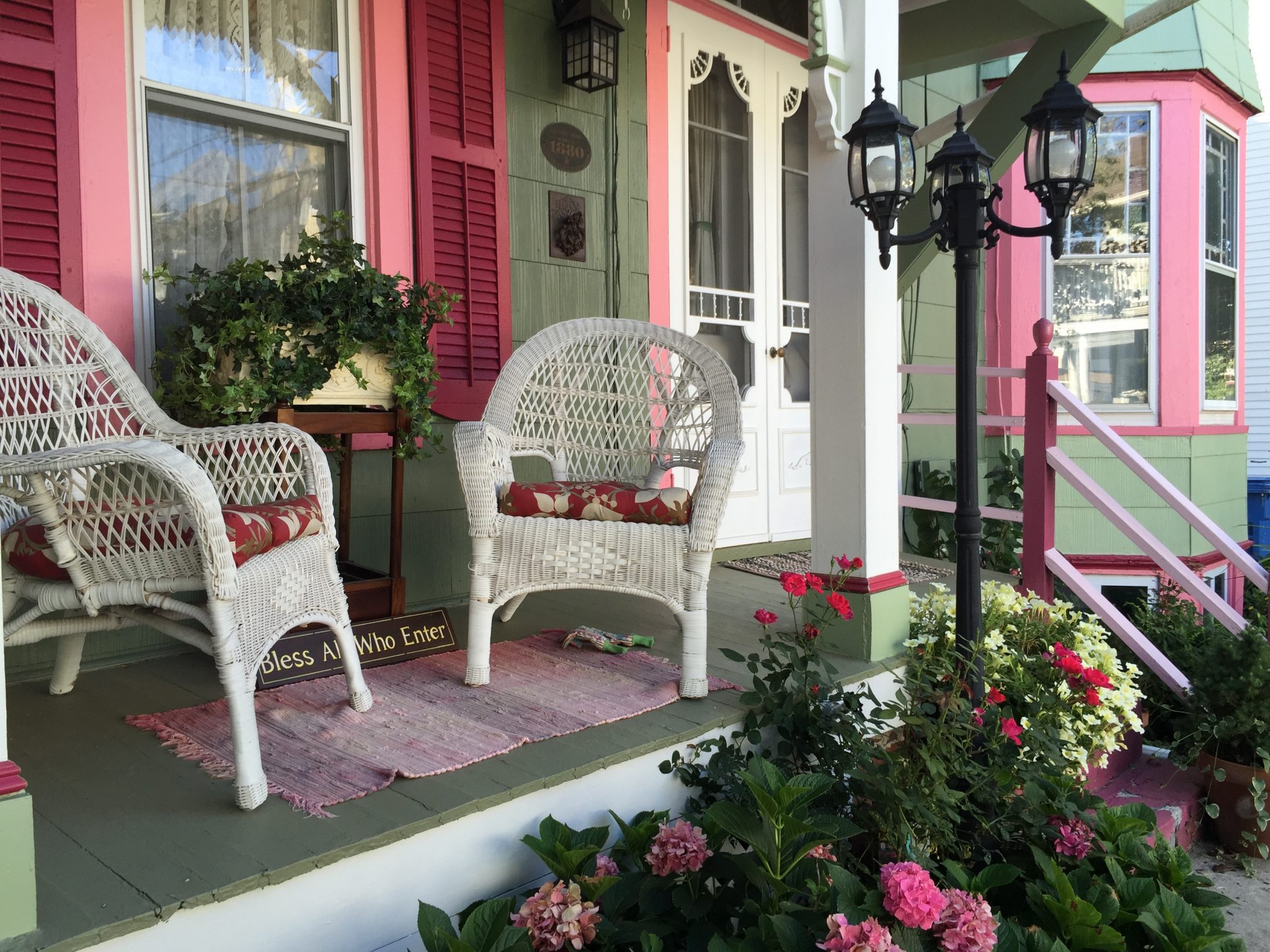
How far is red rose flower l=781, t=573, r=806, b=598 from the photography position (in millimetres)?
1943

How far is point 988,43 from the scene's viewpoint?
12.0 feet

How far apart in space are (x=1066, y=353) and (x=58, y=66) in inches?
195

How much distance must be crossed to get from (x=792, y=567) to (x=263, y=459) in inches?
91.1

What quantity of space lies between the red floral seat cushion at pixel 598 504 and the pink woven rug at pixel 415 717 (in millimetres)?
392

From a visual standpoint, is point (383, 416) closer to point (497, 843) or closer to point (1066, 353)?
point (497, 843)

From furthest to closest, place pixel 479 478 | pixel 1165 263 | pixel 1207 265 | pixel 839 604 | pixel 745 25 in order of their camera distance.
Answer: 1. pixel 1207 265
2. pixel 1165 263
3. pixel 745 25
4. pixel 479 478
5. pixel 839 604

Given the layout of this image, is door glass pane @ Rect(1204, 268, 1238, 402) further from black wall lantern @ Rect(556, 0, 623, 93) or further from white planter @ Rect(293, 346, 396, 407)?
white planter @ Rect(293, 346, 396, 407)

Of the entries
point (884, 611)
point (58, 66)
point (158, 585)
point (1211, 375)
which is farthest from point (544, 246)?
point (1211, 375)

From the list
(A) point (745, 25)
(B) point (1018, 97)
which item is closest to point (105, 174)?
(A) point (745, 25)

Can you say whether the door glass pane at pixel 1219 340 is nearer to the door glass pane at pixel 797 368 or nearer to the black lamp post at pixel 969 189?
the door glass pane at pixel 797 368

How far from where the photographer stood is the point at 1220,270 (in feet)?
18.9

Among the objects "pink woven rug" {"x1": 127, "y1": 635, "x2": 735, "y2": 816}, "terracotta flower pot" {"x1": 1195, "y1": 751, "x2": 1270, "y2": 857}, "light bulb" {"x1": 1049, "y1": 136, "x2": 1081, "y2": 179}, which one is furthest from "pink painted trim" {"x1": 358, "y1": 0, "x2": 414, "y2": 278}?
"terracotta flower pot" {"x1": 1195, "y1": 751, "x2": 1270, "y2": 857}

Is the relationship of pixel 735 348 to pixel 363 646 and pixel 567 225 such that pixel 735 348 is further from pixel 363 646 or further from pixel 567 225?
pixel 363 646

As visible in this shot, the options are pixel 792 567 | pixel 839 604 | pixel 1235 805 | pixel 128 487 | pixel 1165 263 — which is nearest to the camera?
pixel 128 487
